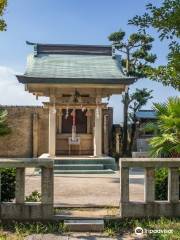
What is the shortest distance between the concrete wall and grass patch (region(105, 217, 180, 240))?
18.2 meters

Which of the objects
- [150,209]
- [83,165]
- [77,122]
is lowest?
[150,209]

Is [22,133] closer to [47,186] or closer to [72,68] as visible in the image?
[72,68]

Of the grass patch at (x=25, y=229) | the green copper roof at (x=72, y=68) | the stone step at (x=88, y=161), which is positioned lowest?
the grass patch at (x=25, y=229)

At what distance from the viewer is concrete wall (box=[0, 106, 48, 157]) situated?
83.3 ft

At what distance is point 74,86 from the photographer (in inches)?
740

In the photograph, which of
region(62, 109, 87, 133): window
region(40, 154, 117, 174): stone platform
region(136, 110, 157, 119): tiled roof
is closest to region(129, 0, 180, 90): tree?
region(40, 154, 117, 174): stone platform

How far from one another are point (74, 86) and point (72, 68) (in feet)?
5.13

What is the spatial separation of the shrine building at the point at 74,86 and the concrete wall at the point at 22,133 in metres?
3.72

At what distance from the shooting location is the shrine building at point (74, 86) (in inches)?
731

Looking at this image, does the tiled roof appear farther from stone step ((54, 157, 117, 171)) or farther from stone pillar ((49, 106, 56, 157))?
stone pillar ((49, 106, 56, 157))

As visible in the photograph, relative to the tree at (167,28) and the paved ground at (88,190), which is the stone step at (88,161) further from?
the tree at (167,28)

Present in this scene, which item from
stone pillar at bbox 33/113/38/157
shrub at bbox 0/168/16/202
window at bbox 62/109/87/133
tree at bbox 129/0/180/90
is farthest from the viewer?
stone pillar at bbox 33/113/38/157

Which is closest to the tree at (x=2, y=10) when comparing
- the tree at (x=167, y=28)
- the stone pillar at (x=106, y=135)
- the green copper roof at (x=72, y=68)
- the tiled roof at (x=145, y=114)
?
the tree at (x=167, y=28)

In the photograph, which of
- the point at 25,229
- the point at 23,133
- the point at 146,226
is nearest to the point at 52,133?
A: the point at 23,133
